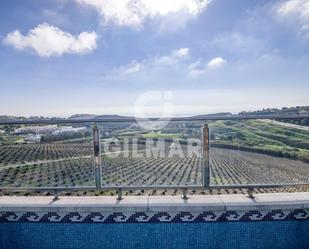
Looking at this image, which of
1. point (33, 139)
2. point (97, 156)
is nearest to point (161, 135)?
point (97, 156)

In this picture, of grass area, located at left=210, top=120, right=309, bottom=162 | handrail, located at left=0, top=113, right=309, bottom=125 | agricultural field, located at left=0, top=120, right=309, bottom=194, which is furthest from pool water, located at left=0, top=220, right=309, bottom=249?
handrail, located at left=0, top=113, right=309, bottom=125

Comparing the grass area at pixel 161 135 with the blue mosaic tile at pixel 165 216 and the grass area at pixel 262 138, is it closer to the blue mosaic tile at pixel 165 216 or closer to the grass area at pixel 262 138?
the grass area at pixel 262 138

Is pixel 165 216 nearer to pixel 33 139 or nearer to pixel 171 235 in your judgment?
pixel 171 235

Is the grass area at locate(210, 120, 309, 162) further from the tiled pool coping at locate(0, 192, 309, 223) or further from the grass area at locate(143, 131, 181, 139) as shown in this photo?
the tiled pool coping at locate(0, 192, 309, 223)

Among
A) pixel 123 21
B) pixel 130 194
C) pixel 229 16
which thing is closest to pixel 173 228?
pixel 130 194

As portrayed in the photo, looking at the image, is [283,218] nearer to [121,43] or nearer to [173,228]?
[173,228]

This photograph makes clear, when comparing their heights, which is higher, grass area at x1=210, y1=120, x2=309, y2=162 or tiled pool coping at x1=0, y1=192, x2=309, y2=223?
grass area at x1=210, y1=120, x2=309, y2=162
